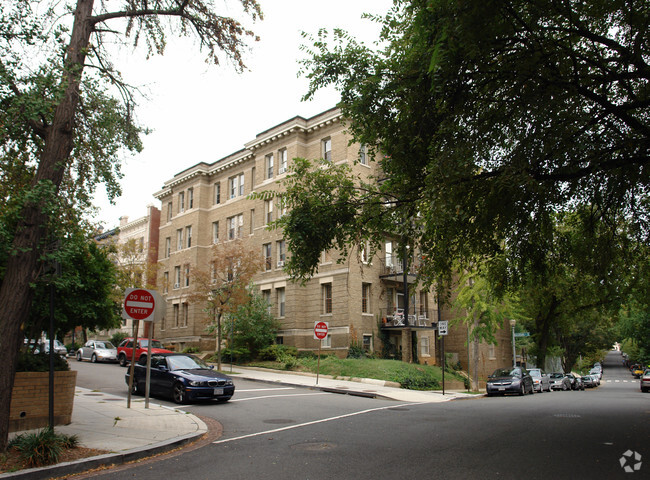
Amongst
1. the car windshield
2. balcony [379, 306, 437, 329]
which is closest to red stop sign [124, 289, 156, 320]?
the car windshield

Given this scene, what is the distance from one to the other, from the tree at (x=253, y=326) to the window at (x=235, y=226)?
674 cm

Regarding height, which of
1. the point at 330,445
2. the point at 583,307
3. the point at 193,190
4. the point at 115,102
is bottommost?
the point at 330,445

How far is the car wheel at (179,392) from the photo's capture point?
47.8 ft

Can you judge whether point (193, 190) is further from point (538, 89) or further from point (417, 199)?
point (538, 89)

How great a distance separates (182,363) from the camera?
51.6 feet

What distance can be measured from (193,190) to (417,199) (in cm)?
3433

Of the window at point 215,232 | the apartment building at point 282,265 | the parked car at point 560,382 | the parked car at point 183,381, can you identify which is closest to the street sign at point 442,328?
the apartment building at point 282,265

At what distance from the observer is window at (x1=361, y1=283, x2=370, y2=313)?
30.7 metres

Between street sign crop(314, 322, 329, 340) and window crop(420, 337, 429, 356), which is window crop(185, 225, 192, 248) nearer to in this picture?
window crop(420, 337, 429, 356)

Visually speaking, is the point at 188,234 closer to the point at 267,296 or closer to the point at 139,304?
the point at 267,296

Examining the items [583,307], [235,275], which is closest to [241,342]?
[235,275]

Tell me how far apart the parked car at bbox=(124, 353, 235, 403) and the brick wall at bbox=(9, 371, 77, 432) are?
4706 mm

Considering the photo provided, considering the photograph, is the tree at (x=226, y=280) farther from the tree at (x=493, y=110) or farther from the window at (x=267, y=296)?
the tree at (x=493, y=110)

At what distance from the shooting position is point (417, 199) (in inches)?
432
